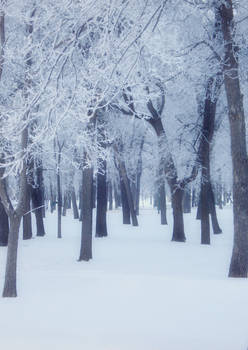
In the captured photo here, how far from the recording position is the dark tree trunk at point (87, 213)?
50.6 ft

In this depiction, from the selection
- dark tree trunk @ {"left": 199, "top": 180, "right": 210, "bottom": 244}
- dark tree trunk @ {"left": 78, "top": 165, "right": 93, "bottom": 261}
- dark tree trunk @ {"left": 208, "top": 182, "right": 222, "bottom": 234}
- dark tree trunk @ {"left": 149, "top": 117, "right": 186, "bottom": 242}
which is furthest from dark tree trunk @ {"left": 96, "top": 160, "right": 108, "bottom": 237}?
dark tree trunk @ {"left": 78, "top": 165, "right": 93, "bottom": 261}

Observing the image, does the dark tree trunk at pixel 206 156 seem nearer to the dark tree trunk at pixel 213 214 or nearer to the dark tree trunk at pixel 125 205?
the dark tree trunk at pixel 213 214

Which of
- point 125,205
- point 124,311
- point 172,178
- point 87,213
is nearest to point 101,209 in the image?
point 172,178

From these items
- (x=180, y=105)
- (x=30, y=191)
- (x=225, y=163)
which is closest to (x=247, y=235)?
(x=180, y=105)

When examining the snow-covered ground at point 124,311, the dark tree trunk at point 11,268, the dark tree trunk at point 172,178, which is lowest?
the snow-covered ground at point 124,311

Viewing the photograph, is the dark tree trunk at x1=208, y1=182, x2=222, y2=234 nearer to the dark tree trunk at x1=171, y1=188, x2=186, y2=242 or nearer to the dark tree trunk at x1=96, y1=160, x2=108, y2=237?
the dark tree trunk at x1=171, y1=188, x2=186, y2=242

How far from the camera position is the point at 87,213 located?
613 inches

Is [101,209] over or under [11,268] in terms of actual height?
over

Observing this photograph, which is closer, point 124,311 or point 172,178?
point 124,311

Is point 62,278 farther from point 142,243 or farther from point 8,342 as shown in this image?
point 142,243

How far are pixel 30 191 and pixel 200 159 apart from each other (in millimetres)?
8821

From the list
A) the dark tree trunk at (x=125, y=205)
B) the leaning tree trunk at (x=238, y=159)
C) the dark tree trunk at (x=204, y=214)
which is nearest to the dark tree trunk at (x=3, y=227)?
the dark tree trunk at (x=204, y=214)

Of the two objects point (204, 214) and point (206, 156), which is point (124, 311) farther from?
point (206, 156)

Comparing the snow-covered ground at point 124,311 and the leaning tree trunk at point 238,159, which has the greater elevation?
the leaning tree trunk at point 238,159
